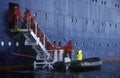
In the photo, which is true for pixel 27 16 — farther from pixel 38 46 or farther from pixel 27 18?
pixel 38 46

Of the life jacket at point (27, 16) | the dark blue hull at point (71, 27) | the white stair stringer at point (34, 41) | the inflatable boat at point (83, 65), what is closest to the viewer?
the life jacket at point (27, 16)

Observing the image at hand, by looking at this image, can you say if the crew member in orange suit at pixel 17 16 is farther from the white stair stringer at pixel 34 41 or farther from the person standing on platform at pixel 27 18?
the white stair stringer at pixel 34 41

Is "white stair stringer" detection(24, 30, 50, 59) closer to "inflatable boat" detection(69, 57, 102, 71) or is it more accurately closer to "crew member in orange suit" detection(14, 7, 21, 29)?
"crew member in orange suit" detection(14, 7, 21, 29)

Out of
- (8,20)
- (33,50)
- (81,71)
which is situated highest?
(8,20)

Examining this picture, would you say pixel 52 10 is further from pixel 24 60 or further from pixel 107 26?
pixel 107 26

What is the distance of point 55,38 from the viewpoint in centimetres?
2575

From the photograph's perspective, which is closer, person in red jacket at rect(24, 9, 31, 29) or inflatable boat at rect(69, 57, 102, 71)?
person in red jacket at rect(24, 9, 31, 29)

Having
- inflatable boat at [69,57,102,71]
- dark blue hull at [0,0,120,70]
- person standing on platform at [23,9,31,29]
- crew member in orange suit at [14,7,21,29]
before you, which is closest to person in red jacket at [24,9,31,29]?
person standing on platform at [23,9,31,29]

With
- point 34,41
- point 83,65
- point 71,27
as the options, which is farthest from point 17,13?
point 71,27

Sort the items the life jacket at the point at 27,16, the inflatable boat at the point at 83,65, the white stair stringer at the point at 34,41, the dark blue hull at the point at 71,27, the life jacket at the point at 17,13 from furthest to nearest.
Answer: the inflatable boat at the point at 83,65
the white stair stringer at the point at 34,41
the dark blue hull at the point at 71,27
the life jacket at the point at 27,16
the life jacket at the point at 17,13

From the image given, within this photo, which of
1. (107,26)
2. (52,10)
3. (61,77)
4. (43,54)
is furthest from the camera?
(107,26)

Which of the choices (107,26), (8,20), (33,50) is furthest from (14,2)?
(107,26)

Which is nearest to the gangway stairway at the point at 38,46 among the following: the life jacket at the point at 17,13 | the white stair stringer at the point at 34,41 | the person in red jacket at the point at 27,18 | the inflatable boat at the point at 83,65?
the white stair stringer at the point at 34,41

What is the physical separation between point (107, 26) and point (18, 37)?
14177mm
